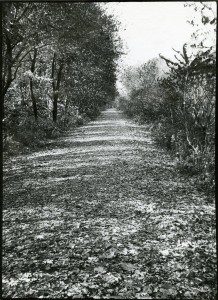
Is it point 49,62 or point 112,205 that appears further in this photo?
point 49,62

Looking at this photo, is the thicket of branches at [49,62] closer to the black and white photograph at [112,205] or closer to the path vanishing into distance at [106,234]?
the black and white photograph at [112,205]

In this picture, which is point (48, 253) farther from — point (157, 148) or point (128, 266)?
point (157, 148)

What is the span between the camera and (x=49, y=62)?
26.8 meters

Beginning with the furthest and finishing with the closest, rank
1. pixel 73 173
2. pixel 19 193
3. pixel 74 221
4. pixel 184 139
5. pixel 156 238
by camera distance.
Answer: pixel 184 139, pixel 73 173, pixel 19 193, pixel 74 221, pixel 156 238

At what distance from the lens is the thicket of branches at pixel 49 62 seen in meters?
12.9

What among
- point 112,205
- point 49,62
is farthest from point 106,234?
point 49,62

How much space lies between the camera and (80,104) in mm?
38906

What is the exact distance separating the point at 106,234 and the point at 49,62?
2273cm

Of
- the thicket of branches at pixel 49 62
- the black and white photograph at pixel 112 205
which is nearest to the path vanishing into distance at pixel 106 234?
the black and white photograph at pixel 112 205

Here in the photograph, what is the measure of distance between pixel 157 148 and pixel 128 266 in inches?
476

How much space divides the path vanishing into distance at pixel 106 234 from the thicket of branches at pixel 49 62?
4.51 meters

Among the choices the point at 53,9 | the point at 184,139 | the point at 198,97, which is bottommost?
the point at 184,139

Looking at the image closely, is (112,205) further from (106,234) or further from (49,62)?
(49,62)

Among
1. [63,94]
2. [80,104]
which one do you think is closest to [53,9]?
[63,94]
